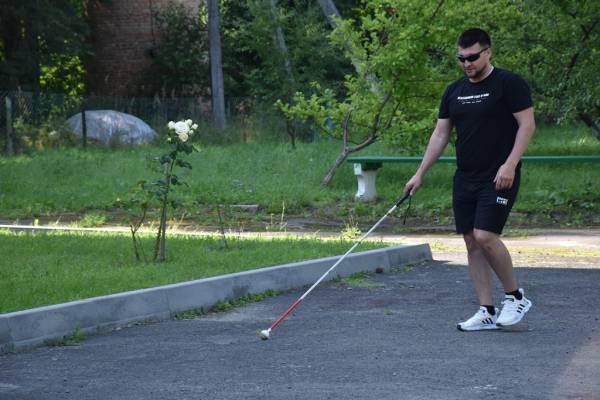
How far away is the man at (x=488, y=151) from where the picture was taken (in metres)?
7.52

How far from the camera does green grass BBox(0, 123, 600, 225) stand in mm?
17094

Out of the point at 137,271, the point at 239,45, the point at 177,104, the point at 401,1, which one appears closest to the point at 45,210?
the point at 401,1

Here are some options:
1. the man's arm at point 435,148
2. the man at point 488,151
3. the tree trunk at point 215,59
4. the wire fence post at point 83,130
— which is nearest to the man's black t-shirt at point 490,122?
the man at point 488,151

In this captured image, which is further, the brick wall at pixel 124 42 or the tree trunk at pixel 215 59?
the brick wall at pixel 124 42

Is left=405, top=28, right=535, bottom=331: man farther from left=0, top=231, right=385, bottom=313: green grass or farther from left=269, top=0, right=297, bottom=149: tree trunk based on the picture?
left=269, top=0, right=297, bottom=149: tree trunk

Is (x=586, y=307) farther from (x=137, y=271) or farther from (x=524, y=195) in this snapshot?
(x=524, y=195)

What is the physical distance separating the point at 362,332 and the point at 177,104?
2745cm

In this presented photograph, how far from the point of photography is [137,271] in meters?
9.54

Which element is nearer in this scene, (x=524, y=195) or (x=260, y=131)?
(x=524, y=195)

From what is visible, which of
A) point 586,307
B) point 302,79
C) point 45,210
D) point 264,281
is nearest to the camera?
point 586,307

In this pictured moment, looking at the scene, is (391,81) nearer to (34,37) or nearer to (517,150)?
(517,150)

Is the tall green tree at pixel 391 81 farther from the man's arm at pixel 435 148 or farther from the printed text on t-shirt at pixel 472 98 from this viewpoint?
the printed text on t-shirt at pixel 472 98

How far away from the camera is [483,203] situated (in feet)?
25.0

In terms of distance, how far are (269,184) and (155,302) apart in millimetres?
11691
